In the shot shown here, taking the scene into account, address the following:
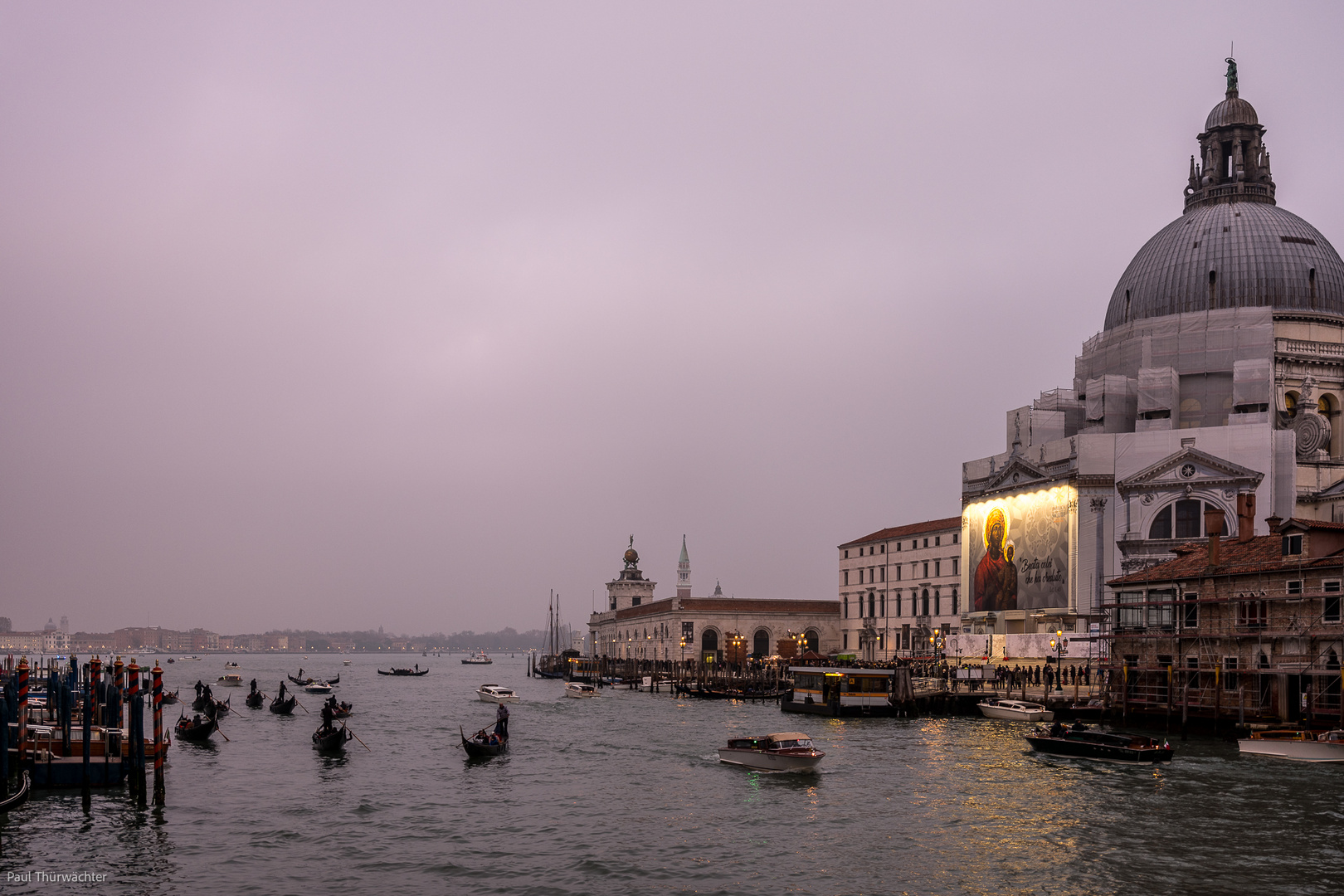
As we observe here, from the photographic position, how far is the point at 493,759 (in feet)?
159

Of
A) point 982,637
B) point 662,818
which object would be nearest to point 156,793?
point 662,818

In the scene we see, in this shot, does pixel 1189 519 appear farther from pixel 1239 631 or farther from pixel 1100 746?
pixel 1100 746

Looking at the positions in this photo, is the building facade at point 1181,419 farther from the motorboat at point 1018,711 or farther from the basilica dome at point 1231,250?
the motorboat at point 1018,711

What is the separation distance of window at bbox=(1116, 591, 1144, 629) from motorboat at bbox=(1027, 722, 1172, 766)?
15497mm

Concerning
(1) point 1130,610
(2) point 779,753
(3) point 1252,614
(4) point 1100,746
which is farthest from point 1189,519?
(2) point 779,753

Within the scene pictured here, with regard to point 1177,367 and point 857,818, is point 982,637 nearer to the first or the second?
point 1177,367

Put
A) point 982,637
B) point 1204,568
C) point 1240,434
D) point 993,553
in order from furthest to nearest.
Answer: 1. point 993,553
2. point 982,637
3. point 1240,434
4. point 1204,568

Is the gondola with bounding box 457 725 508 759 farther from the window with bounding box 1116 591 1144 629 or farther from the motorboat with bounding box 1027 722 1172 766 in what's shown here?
the window with bounding box 1116 591 1144 629

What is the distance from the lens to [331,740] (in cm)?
4972

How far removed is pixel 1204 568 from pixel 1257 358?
1244 inches

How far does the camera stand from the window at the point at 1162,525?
259 ft

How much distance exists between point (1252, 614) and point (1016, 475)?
3713cm

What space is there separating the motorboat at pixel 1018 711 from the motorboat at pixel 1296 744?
1710 centimetres

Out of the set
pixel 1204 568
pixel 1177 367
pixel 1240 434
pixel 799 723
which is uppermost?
pixel 1177 367
